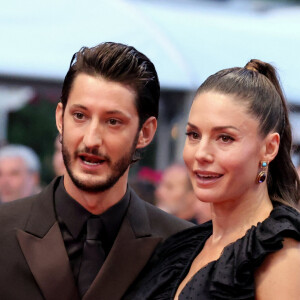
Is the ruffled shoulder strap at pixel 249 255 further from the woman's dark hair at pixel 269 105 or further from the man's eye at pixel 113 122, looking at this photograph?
the man's eye at pixel 113 122

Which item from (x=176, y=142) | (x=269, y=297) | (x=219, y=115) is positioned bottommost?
(x=176, y=142)

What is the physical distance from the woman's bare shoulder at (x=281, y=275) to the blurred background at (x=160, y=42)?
453cm

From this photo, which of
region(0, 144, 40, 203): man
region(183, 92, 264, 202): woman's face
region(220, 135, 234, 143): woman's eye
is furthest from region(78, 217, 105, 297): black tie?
region(0, 144, 40, 203): man

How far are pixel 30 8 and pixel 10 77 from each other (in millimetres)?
842

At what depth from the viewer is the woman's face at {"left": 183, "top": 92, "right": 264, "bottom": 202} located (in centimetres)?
309

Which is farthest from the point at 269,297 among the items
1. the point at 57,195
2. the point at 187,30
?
the point at 187,30

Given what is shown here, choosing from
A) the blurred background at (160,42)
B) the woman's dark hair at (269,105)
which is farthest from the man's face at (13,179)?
the woman's dark hair at (269,105)

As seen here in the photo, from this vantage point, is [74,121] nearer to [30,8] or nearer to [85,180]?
[85,180]

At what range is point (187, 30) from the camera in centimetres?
890

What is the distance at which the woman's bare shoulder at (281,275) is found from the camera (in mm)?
2877

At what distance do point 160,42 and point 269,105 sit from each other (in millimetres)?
5152

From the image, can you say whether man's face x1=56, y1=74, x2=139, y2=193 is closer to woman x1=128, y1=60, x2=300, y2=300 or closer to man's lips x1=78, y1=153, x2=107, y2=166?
man's lips x1=78, y1=153, x2=107, y2=166

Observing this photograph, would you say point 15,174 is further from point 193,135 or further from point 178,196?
point 193,135

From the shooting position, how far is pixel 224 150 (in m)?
3.10
